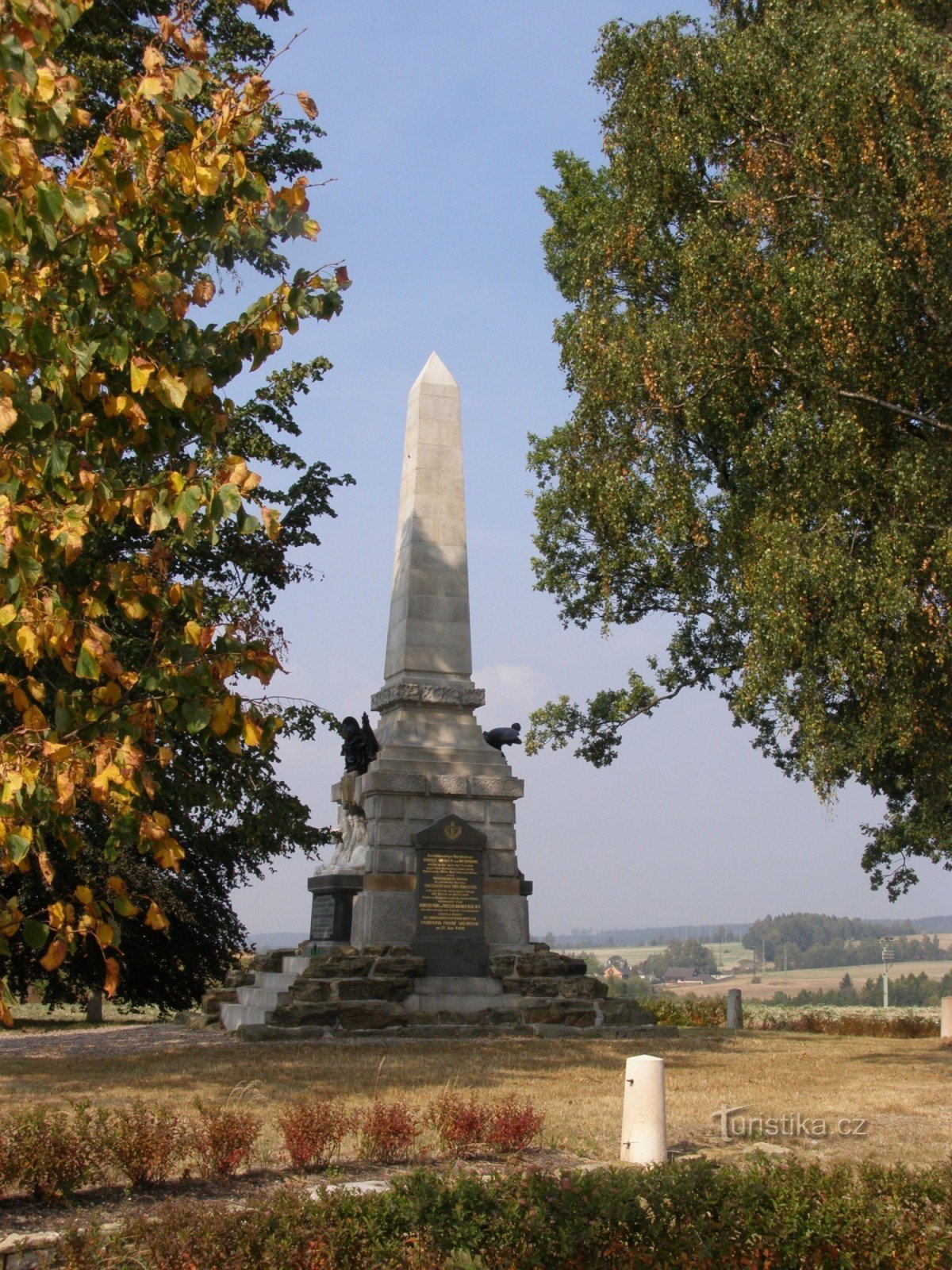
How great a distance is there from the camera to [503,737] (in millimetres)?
19797

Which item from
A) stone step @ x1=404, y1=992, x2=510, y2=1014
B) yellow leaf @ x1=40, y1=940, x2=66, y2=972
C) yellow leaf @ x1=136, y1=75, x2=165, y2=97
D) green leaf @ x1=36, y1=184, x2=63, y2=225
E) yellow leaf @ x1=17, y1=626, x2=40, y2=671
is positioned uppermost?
yellow leaf @ x1=136, y1=75, x2=165, y2=97

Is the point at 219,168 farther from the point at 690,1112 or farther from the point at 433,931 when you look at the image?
the point at 433,931

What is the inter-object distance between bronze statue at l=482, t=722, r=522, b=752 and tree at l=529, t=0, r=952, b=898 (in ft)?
8.82

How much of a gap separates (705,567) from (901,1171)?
14.7 m

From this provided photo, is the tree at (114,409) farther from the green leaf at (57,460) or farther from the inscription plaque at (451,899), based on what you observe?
the inscription plaque at (451,899)

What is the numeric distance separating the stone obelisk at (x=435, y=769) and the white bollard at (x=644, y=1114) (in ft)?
31.7

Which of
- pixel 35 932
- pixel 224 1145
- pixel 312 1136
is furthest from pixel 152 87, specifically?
pixel 312 1136

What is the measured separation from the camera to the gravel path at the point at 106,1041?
15.2 m

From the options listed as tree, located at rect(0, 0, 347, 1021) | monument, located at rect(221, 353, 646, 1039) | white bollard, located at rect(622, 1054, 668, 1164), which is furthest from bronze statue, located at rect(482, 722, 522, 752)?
tree, located at rect(0, 0, 347, 1021)

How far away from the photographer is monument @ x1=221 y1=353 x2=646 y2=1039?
17.2 m


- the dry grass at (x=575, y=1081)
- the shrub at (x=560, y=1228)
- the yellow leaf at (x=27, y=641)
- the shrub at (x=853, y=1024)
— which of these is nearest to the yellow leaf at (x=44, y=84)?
the yellow leaf at (x=27, y=641)

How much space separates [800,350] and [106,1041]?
12.7 metres

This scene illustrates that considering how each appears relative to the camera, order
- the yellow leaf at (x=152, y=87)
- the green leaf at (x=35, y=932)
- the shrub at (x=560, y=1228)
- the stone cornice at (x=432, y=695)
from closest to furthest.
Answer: the green leaf at (x=35, y=932), the yellow leaf at (x=152, y=87), the shrub at (x=560, y=1228), the stone cornice at (x=432, y=695)

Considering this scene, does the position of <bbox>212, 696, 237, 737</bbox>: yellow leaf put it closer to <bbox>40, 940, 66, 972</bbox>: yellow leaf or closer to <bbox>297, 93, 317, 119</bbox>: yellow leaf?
<bbox>40, 940, 66, 972</bbox>: yellow leaf
